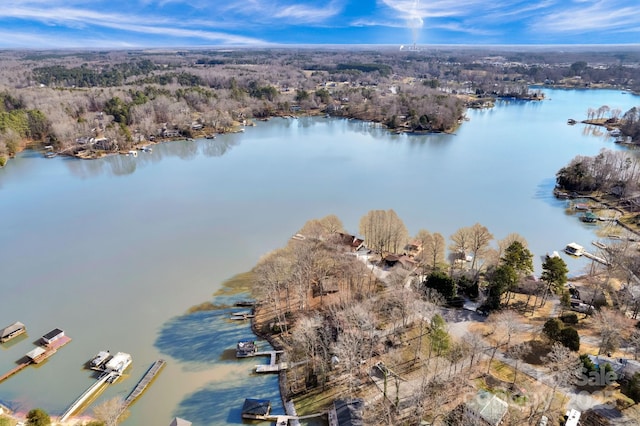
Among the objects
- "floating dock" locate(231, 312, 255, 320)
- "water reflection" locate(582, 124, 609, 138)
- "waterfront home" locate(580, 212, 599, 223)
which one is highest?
"water reflection" locate(582, 124, 609, 138)

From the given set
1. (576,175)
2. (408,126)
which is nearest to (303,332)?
(576,175)

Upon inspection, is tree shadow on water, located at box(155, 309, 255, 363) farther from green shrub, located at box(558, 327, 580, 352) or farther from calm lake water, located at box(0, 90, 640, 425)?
green shrub, located at box(558, 327, 580, 352)

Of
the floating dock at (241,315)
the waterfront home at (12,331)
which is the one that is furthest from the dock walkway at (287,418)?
the waterfront home at (12,331)

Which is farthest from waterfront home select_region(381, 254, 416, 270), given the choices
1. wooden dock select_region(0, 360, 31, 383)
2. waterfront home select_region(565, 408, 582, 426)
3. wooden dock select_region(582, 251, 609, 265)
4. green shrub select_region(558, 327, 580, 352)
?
wooden dock select_region(0, 360, 31, 383)

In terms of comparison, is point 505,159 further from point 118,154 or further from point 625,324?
point 118,154

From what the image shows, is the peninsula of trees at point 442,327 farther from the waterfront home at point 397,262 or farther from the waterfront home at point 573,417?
the waterfront home at point 573,417

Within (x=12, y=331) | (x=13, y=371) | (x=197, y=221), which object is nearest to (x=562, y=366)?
(x=13, y=371)

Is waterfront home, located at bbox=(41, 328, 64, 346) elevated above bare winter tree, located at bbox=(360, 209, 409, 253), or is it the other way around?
bare winter tree, located at bbox=(360, 209, 409, 253)
